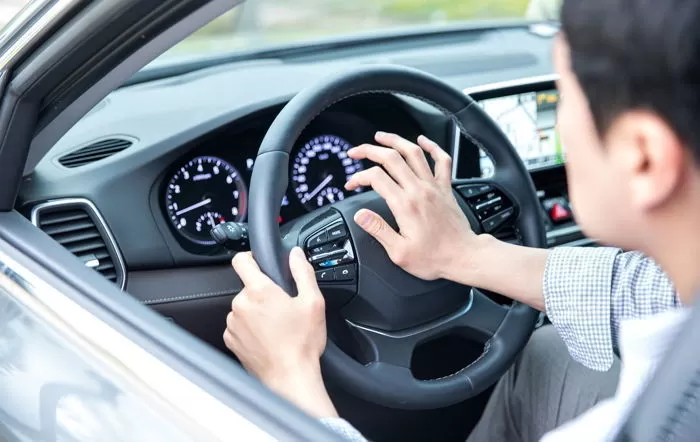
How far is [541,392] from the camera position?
1805 millimetres

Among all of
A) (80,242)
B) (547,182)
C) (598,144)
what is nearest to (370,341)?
(80,242)

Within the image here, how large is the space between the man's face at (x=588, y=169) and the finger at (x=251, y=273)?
0.54 meters

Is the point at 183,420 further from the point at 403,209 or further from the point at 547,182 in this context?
the point at 547,182

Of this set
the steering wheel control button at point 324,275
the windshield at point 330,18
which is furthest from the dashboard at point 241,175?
the windshield at point 330,18

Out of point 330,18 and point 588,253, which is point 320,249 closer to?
point 588,253

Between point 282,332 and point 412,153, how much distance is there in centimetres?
47

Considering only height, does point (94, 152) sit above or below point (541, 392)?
above

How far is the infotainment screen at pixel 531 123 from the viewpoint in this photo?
2.53 m

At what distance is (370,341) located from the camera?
1.68 metres

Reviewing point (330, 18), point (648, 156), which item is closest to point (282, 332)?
point (648, 156)

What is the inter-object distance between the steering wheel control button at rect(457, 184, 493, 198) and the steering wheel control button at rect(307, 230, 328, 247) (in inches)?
13.1

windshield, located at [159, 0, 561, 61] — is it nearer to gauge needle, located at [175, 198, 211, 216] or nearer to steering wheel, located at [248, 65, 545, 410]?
gauge needle, located at [175, 198, 211, 216]

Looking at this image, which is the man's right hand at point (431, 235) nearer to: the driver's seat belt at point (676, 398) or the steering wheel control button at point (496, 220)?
the steering wheel control button at point (496, 220)

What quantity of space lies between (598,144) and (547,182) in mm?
1768
